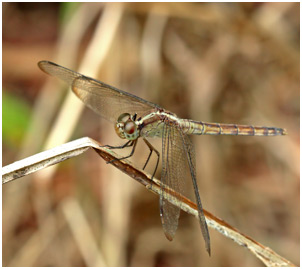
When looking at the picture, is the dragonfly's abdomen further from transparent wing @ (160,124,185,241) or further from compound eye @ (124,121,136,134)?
compound eye @ (124,121,136,134)

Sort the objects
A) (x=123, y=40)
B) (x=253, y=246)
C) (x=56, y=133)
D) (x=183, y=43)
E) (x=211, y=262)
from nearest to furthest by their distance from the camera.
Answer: (x=253, y=246)
(x=56, y=133)
(x=211, y=262)
(x=123, y=40)
(x=183, y=43)

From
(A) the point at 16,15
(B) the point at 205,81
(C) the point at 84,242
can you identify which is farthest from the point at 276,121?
(A) the point at 16,15

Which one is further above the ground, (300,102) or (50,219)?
(300,102)

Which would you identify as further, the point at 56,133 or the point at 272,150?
the point at 272,150

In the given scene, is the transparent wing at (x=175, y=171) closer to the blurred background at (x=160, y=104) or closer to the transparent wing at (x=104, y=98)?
the transparent wing at (x=104, y=98)

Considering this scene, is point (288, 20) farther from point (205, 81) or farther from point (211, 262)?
point (211, 262)

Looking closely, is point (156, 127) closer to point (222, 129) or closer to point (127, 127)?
point (127, 127)

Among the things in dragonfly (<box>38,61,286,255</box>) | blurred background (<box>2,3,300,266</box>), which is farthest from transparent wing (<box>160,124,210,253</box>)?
blurred background (<box>2,3,300,266</box>)
